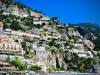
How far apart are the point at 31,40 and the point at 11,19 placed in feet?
61.9

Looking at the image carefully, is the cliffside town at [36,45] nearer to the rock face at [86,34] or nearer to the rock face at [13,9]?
the rock face at [13,9]

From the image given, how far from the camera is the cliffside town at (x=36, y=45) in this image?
66.1 metres

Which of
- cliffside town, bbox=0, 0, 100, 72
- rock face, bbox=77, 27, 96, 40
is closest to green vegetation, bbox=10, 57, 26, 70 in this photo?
cliffside town, bbox=0, 0, 100, 72

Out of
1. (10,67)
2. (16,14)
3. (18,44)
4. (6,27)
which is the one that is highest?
(16,14)

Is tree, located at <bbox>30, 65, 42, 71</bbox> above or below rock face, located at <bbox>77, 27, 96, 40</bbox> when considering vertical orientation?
below

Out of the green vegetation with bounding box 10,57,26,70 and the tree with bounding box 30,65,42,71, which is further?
the tree with bounding box 30,65,42,71

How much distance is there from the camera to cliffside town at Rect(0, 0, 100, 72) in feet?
217

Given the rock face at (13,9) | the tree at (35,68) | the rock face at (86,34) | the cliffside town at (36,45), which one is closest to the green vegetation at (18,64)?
the cliffside town at (36,45)

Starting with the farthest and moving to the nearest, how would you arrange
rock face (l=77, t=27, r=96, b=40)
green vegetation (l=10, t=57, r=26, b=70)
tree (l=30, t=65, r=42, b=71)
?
1. rock face (l=77, t=27, r=96, b=40)
2. tree (l=30, t=65, r=42, b=71)
3. green vegetation (l=10, t=57, r=26, b=70)

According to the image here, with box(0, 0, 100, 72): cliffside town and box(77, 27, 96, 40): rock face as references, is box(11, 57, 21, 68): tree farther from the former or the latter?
box(77, 27, 96, 40): rock face

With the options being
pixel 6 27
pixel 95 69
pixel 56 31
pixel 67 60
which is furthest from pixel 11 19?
pixel 95 69

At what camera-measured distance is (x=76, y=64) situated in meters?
81.8

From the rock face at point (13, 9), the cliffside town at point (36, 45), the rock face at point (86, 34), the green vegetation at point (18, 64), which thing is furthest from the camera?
the rock face at point (86, 34)

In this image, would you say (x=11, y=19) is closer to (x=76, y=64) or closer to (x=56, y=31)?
(x=56, y=31)
